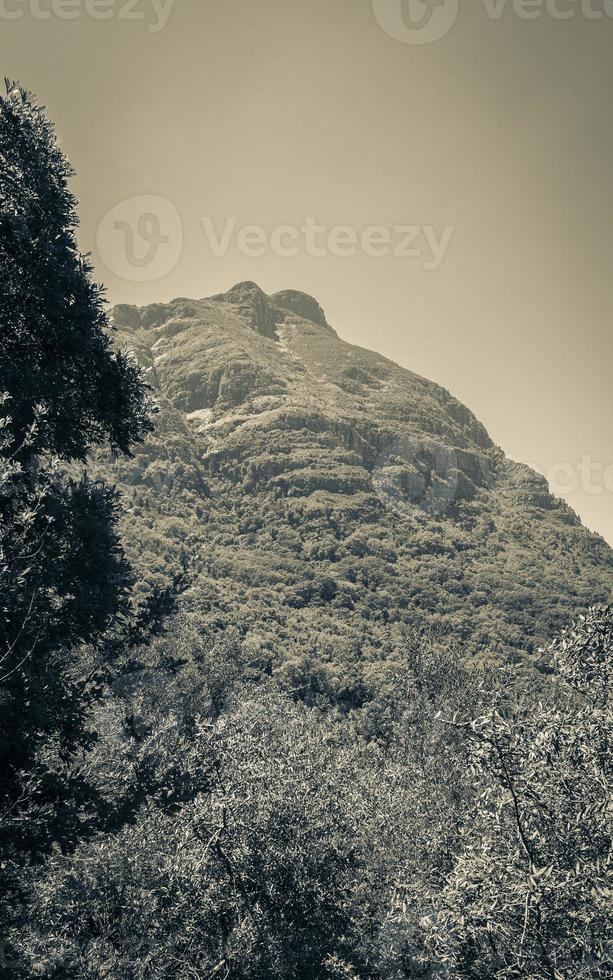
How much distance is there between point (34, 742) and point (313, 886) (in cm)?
1038

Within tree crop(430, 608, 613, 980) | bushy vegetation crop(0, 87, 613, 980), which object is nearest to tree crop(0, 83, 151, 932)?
bushy vegetation crop(0, 87, 613, 980)

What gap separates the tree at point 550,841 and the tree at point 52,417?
5.97 metres

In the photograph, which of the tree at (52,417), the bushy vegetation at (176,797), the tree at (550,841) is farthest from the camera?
the tree at (52,417)

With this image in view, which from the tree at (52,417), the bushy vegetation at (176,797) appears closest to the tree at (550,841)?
the bushy vegetation at (176,797)

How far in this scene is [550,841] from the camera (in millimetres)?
6957

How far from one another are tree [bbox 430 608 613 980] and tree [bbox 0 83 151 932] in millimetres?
5969

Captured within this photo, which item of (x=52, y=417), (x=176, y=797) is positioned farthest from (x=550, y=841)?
(x=52, y=417)

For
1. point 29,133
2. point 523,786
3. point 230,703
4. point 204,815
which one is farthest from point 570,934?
point 230,703

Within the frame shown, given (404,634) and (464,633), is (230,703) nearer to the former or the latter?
(404,634)

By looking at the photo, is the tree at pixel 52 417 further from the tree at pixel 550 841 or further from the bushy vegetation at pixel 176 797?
the tree at pixel 550 841

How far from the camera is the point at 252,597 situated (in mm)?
168375

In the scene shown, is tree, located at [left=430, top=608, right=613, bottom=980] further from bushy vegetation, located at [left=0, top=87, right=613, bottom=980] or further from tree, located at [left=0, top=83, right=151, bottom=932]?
tree, located at [left=0, top=83, right=151, bottom=932]

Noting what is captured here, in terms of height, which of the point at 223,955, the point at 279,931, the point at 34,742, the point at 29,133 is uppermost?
the point at 29,133

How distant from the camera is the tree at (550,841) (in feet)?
19.4
